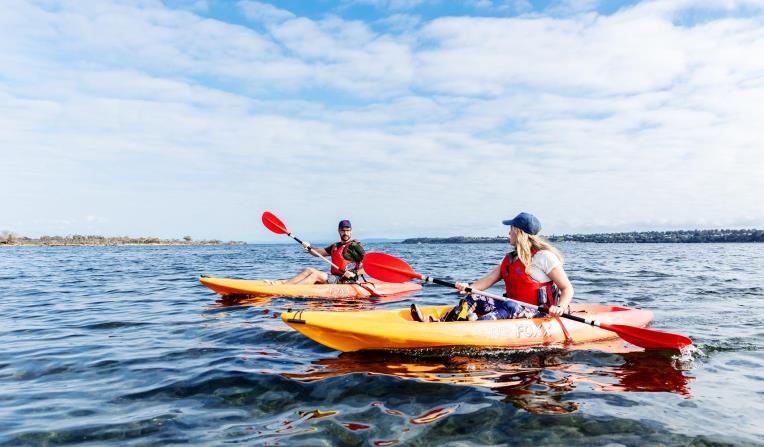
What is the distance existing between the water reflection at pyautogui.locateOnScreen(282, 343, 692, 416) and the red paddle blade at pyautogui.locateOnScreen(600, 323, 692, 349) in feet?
0.49

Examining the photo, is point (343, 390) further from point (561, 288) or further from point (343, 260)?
point (343, 260)

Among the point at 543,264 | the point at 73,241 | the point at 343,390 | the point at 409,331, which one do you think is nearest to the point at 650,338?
the point at 543,264

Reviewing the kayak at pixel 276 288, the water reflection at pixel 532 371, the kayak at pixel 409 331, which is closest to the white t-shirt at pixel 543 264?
the kayak at pixel 409 331

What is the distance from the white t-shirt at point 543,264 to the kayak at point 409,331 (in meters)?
0.56

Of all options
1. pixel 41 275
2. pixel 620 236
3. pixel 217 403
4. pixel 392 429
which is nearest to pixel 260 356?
pixel 217 403

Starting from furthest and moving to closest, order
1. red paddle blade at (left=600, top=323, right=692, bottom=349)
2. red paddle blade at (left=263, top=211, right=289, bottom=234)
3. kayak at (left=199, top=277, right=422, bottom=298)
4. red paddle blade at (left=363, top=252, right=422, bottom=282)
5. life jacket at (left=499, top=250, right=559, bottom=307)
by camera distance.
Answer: red paddle blade at (left=263, top=211, right=289, bottom=234) < kayak at (left=199, top=277, right=422, bottom=298) < red paddle blade at (left=363, top=252, right=422, bottom=282) < life jacket at (left=499, top=250, right=559, bottom=307) < red paddle blade at (left=600, top=323, right=692, bottom=349)

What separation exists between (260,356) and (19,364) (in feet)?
8.77

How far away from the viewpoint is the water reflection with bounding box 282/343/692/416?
4934mm

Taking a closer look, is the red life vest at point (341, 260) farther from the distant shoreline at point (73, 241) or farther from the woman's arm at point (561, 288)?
the distant shoreline at point (73, 241)

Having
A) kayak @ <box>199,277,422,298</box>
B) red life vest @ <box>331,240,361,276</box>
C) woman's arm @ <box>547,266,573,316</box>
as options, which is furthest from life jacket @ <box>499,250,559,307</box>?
red life vest @ <box>331,240,361,276</box>

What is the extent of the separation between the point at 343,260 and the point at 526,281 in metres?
6.11

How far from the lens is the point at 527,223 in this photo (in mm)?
6512

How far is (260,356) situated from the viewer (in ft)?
19.9

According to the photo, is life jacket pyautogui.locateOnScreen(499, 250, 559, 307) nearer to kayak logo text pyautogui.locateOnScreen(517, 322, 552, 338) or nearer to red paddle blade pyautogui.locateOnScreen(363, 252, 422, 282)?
kayak logo text pyautogui.locateOnScreen(517, 322, 552, 338)
